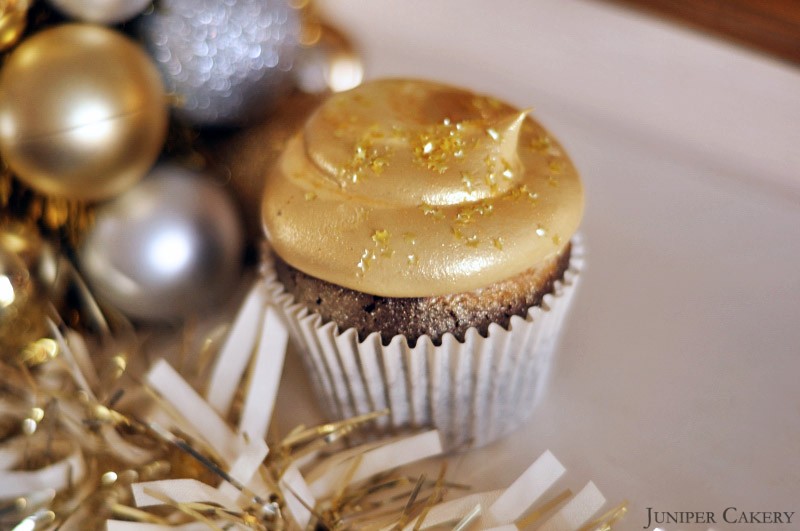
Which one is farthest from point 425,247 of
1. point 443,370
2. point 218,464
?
point 218,464

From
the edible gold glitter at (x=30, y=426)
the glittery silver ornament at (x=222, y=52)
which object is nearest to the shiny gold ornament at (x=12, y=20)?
the glittery silver ornament at (x=222, y=52)

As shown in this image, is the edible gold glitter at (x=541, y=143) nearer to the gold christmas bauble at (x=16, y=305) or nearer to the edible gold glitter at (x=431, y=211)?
the edible gold glitter at (x=431, y=211)

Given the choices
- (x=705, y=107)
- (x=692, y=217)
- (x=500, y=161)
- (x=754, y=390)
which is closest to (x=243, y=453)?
(x=500, y=161)

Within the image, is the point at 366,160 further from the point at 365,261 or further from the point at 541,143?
the point at 541,143

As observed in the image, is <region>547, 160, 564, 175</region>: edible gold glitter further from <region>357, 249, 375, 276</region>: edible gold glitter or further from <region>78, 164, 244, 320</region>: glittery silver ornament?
<region>78, 164, 244, 320</region>: glittery silver ornament

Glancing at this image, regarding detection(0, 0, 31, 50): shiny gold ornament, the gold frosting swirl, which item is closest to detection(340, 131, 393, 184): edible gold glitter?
the gold frosting swirl
